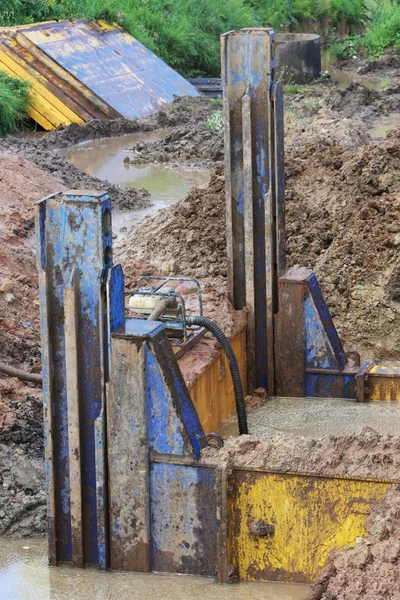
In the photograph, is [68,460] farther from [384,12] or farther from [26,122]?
[384,12]

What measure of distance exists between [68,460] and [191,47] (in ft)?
62.0

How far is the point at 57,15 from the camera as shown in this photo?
69.7ft

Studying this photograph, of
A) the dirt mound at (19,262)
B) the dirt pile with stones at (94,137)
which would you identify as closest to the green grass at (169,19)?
the dirt pile with stones at (94,137)

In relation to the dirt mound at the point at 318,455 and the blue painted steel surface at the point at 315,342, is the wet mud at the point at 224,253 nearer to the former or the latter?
the blue painted steel surface at the point at 315,342

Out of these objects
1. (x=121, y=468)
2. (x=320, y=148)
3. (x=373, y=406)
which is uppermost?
(x=320, y=148)

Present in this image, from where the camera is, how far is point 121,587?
17.6 ft

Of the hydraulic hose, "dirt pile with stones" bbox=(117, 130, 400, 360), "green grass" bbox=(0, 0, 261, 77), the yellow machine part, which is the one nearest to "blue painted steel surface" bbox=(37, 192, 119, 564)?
the yellow machine part

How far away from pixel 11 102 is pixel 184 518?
42.6 feet

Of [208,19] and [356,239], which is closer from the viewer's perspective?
A: [356,239]

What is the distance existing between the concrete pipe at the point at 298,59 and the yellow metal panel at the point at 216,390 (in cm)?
1560

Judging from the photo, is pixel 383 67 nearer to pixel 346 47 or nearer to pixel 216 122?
pixel 346 47

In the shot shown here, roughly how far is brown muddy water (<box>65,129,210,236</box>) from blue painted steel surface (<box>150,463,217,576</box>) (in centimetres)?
672

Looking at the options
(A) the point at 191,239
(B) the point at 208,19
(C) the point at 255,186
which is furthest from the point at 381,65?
(C) the point at 255,186

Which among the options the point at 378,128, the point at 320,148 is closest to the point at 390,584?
the point at 320,148
